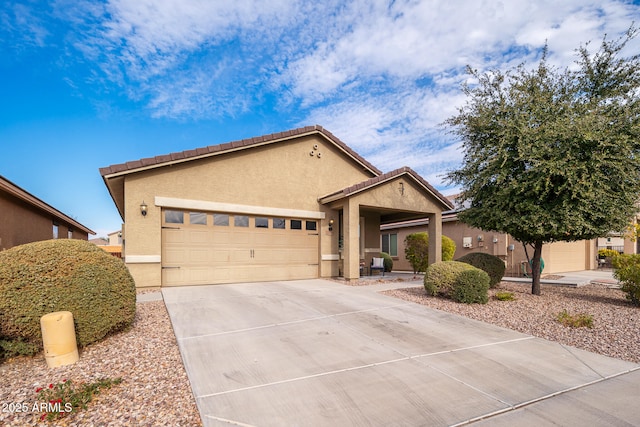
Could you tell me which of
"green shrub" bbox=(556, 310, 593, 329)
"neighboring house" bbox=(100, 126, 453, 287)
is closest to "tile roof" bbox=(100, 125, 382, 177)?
"neighboring house" bbox=(100, 126, 453, 287)

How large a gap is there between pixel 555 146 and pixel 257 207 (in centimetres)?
928

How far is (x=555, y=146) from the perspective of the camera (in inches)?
341

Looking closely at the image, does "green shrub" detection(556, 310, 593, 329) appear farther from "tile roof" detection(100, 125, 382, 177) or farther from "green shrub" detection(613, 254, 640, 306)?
"tile roof" detection(100, 125, 382, 177)

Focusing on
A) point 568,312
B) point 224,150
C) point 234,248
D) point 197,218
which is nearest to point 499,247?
point 568,312

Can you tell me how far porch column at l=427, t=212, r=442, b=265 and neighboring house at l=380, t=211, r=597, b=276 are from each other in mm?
1823

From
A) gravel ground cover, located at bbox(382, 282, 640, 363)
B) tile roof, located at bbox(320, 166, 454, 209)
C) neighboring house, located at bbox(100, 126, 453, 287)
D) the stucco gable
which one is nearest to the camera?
gravel ground cover, located at bbox(382, 282, 640, 363)

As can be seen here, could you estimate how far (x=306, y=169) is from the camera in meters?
13.0

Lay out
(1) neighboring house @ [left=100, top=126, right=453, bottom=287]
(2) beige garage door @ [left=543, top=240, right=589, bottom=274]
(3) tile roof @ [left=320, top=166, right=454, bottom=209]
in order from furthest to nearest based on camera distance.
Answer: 1. (2) beige garage door @ [left=543, top=240, right=589, bottom=274]
2. (3) tile roof @ [left=320, top=166, right=454, bottom=209]
3. (1) neighboring house @ [left=100, top=126, right=453, bottom=287]

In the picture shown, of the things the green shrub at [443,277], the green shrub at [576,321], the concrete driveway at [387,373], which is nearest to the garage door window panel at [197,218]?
the concrete driveway at [387,373]

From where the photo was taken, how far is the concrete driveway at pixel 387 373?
10.7 ft

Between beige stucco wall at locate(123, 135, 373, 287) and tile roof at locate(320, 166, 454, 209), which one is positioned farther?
tile roof at locate(320, 166, 454, 209)

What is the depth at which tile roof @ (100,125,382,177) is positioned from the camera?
9.61 meters

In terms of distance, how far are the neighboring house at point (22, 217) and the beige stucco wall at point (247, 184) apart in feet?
13.5

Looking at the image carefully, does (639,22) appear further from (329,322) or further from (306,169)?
(329,322)
